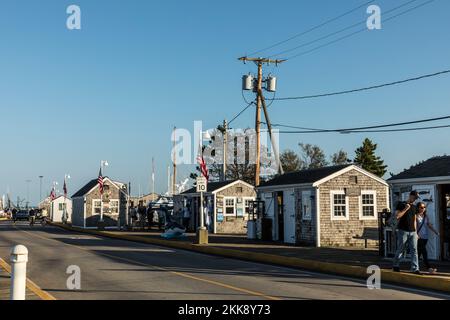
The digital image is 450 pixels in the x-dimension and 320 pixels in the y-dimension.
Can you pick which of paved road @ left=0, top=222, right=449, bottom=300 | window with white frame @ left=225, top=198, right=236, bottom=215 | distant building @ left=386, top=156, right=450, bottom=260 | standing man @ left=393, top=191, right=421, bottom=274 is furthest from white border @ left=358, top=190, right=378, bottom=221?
window with white frame @ left=225, top=198, right=236, bottom=215

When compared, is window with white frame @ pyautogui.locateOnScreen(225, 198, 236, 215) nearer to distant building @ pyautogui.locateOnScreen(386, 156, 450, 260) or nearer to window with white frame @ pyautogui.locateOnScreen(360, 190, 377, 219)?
window with white frame @ pyautogui.locateOnScreen(360, 190, 377, 219)

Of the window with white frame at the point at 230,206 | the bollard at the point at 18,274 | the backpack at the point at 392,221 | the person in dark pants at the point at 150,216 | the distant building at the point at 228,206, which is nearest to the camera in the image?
the bollard at the point at 18,274

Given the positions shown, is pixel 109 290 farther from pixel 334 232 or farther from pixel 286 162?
pixel 286 162

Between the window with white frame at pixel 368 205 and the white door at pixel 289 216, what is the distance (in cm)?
326

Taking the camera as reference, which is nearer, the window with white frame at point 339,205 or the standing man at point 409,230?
the standing man at point 409,230

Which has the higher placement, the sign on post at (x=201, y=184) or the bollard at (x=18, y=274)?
the sign on post at (x=201, y=184)

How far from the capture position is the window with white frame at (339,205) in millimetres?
25969

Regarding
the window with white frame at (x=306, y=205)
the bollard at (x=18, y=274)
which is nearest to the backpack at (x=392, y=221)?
the window with white frame at (x=306, y=205)

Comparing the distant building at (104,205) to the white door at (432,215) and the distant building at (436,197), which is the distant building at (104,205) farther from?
the white door at (432,215)

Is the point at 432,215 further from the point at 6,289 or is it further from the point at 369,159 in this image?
the point at 369,159

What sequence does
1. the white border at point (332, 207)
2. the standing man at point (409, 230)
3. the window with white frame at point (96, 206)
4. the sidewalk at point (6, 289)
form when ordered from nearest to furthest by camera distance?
the sidewalk at point (6, 289)
the standing man at point (409, 230)
the white border at point (332, 207)
the window with white frame at point (96, 206)

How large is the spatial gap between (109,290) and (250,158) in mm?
60395

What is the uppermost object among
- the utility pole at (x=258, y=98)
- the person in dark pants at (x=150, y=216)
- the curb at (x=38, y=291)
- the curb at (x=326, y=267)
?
the utility pole at (x=258, y=98)

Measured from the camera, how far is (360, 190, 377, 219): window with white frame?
87.3 feet
